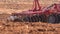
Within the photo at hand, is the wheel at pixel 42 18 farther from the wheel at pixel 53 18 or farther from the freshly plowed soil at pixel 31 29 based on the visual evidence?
the freshly plowed soil at pixel 31 29

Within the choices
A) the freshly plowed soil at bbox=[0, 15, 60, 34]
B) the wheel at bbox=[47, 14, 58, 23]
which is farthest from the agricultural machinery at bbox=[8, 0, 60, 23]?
the freshly plowed soil at bbox=[0, 15, 60, 34]

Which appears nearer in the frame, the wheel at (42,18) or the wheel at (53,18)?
the wheel at (53,18)

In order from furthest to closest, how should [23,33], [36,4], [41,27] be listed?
[36,4]
[41,27]
[23,33]

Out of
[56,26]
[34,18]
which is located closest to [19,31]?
[56,26]

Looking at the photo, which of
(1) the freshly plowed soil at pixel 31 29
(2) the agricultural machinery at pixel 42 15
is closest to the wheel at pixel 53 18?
(2) the agricultural machinery at pixel 42 15

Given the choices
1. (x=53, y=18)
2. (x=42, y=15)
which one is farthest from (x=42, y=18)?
(x=53, y=18)

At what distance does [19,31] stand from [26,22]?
9.17 feet

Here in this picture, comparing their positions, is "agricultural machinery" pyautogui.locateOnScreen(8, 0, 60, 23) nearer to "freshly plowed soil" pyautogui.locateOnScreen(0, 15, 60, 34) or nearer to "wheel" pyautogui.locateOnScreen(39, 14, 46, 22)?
"wheel" pyautogui.locateOnScreen(39, 14, 46, 22)

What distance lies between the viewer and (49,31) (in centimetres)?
1080

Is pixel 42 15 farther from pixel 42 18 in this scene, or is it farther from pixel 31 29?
pixel 31 29

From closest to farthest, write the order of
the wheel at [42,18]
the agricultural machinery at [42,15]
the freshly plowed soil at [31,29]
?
the freshly plowed soil at [31,29] → the agricultural machinery at [42,15] → the wheel at [42,18]

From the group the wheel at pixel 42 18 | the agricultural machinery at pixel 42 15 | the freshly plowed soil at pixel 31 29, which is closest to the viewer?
the freshly plowed soil at pixel 31 29

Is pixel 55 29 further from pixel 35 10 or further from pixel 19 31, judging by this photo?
pixel 35 10

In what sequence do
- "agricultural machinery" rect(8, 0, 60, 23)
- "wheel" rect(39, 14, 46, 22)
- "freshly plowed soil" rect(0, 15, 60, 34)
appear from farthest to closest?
"wheel" rect(39, 14, 46, 22), "agricultural machinery" rect(8, 0, 60, 23), "freshly plowed soil" rect(0, 15, 60, 34)
